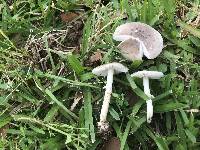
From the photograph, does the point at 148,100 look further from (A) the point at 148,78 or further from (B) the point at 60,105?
(B) the point at 60,105

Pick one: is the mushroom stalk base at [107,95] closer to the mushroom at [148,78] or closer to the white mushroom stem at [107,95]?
the white mushroom stem at [107,95]

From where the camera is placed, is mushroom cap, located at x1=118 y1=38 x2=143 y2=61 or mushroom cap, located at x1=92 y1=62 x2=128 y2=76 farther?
mushroom cap, located at x1=118 y1=38 x2=143 y2=61

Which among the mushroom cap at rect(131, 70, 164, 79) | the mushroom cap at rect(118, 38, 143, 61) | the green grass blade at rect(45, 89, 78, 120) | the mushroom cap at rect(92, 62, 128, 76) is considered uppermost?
the mushroom cap at rect(118, 38, 143, 61)

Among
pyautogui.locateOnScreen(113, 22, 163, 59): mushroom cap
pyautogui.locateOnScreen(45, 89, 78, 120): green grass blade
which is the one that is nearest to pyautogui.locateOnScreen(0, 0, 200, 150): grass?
pyautogui.locateOnScreen(45, 89, 78, 120): green grass blade

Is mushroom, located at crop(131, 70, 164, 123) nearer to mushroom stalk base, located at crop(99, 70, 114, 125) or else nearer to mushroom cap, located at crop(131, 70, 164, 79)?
mushroom cap, located at crop(131, 70, 164, 79)

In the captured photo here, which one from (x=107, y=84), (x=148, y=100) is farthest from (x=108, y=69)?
(x=148, y=100)

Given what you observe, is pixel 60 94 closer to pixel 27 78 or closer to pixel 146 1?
pixel 27 78
